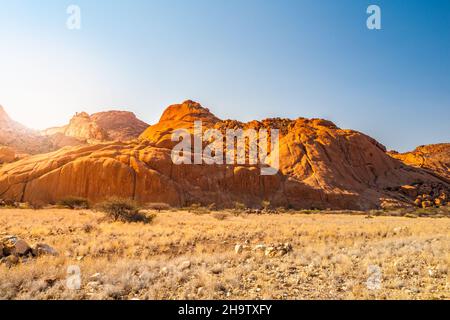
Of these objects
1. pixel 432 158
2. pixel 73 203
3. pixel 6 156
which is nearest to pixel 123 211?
pixel 73 203

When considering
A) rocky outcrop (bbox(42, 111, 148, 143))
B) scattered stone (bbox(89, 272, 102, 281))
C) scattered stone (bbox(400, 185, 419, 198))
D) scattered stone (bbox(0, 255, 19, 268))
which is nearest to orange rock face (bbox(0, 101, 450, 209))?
scattered stone (bbox(400, 185, 419, 198))

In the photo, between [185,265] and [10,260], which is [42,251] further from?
[185,265]

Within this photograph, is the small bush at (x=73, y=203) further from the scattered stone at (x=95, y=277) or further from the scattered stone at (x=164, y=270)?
the scattered stone at (x=164, y=270)

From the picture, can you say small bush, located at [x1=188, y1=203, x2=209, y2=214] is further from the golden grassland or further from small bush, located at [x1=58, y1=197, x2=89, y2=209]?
the golden grassland

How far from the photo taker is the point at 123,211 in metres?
18.5

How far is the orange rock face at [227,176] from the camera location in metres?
35.3

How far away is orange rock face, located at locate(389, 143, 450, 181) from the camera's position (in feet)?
219

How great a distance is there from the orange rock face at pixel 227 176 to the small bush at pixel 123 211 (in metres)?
16.2

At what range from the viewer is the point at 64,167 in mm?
36062

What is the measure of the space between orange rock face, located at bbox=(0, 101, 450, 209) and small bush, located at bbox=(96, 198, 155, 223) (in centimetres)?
1625

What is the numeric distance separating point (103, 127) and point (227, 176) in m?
62.3

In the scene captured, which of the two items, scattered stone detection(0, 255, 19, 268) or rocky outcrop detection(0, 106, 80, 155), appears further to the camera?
rocky outcrop detection(0, 106, 80, 155)

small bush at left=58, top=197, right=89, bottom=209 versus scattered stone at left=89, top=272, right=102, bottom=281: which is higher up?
scattered stone at left=89, top=272, right=102, bottom=281
